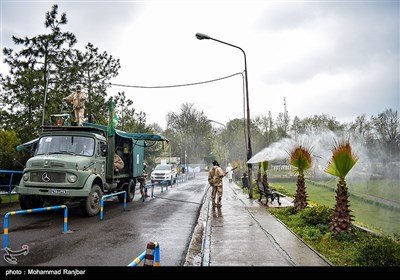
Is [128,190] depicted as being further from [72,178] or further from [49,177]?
[49,177]

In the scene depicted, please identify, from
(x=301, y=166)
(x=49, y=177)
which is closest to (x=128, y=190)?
(x=49, y=177)

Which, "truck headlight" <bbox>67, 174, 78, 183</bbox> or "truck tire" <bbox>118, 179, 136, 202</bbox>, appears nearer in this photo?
"truck headlight" <bbox>67, 174, 78, 183</bbox>

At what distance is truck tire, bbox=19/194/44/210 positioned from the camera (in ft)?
34.2

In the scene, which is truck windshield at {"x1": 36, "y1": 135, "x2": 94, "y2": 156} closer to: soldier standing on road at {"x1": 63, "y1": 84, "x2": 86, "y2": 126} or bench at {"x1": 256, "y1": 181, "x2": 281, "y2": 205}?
soldier standing on road at {"x1": 63, "y1": 84, "x2": 86, "y2": 126}

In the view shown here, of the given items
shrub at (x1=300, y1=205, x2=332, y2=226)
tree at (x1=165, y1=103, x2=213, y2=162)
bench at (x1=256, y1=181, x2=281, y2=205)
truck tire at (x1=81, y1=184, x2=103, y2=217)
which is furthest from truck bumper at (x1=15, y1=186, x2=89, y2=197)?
tree at (x1=165, y1=103, x2=213, y2=162)

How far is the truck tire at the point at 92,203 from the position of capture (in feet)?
33.4

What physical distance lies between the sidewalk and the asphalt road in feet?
2.01

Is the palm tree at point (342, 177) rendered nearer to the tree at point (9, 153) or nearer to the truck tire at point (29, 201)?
the truck tire at point (29, 201)

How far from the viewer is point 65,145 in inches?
434

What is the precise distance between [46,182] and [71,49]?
1316 cm

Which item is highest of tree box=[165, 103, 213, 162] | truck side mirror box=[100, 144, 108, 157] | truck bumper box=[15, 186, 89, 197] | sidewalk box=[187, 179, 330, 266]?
tree box=[165, 103, 213, 162]

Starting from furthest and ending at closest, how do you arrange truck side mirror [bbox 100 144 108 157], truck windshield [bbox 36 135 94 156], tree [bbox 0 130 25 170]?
tree [bbox 0 130 25 170] → truck side mirror [bbox 100 144 108 157] → truck windshield [bbox 36 135 94 156]
